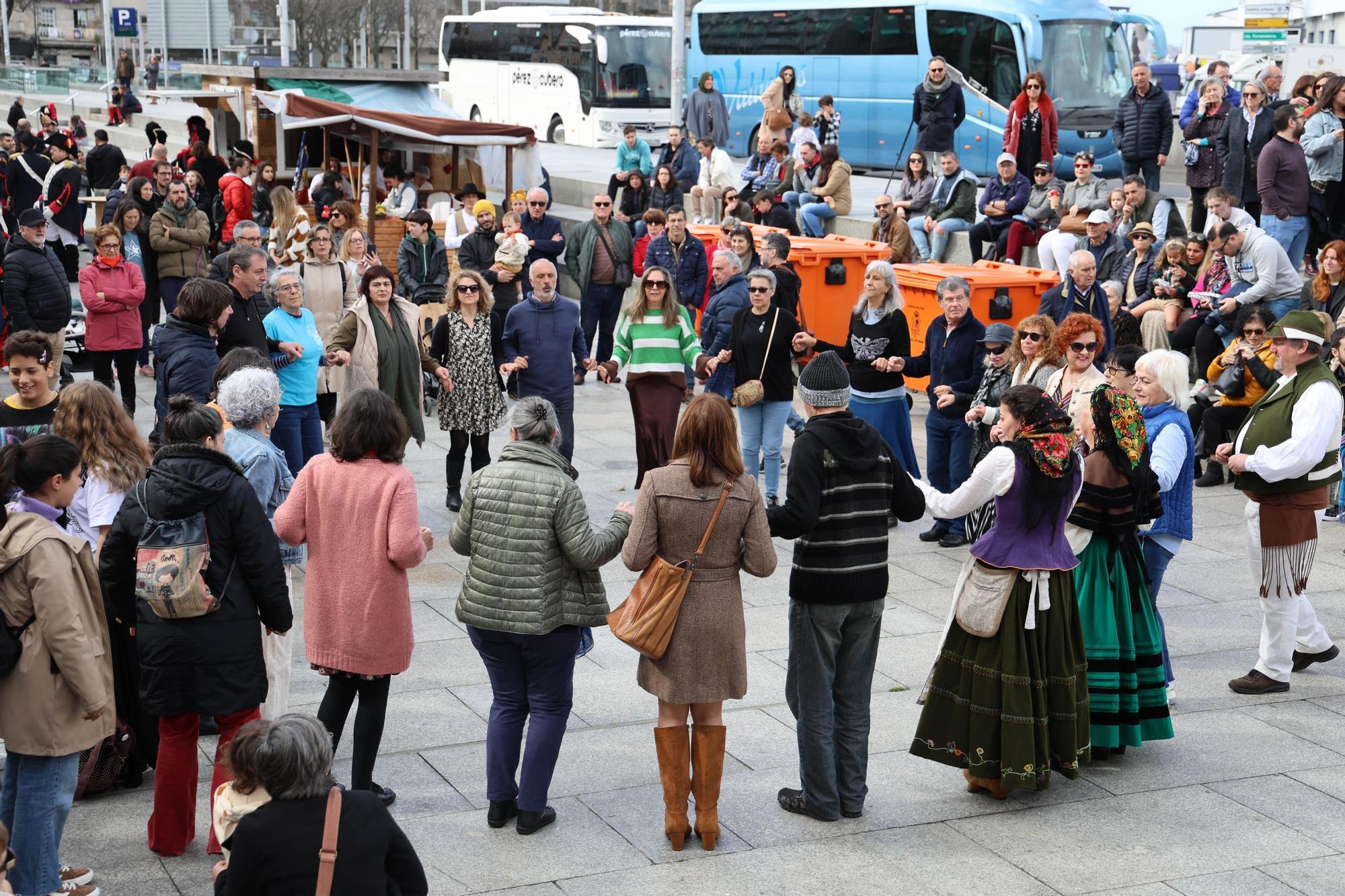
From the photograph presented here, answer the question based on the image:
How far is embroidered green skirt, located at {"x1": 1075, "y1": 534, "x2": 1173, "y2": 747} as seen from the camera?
20.3ft

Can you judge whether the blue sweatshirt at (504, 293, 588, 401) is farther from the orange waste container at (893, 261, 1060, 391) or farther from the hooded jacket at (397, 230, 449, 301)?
the hooded jacket at (397, 230, 449, 301)

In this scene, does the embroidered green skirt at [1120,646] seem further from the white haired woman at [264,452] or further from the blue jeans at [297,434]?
the blue jeans at [297,434]

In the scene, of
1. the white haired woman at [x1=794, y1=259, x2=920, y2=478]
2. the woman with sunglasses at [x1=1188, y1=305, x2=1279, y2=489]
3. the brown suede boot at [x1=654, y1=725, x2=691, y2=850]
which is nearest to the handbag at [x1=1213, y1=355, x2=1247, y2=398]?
the woman with sunglasses at [x1=1188, y1=305, x2=1279, y2=489]

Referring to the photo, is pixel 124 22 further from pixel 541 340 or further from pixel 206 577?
pixel 206 577

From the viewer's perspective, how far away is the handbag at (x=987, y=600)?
5797 mm

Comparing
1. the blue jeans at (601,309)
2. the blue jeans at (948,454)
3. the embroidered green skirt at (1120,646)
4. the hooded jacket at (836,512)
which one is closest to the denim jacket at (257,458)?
the hooded jacket at (836,512)

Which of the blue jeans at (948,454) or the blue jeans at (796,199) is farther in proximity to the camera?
the blue jeans at (796,199)

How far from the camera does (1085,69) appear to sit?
23.6 metres

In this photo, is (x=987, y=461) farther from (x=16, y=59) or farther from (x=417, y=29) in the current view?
(x=16, y=59)

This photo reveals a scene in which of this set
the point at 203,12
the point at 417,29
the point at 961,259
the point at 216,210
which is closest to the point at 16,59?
the point at 203,12

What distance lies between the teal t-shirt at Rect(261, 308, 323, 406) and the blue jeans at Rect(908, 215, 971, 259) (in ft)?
28.4

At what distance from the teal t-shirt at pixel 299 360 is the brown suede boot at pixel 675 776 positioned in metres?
4.59

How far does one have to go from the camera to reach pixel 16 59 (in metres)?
86.3

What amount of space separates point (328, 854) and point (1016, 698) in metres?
3.18
